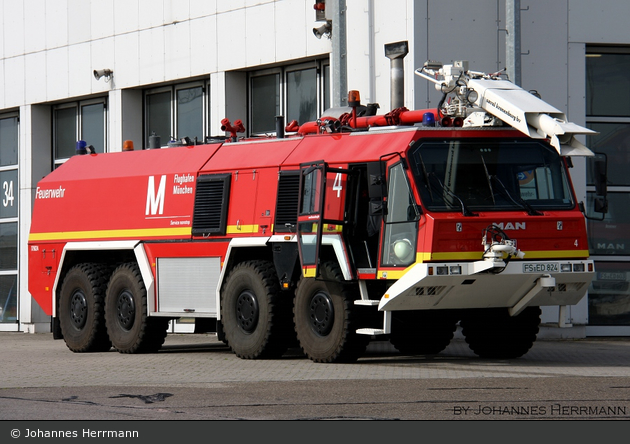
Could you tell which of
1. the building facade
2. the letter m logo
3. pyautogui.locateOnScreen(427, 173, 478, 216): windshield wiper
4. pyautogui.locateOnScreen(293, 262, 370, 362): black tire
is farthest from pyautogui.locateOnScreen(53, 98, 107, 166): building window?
pyautogui.locateOnScreen(427, 173, 478, 216): windshield wiper

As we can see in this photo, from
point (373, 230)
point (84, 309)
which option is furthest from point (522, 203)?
point (84, 309)

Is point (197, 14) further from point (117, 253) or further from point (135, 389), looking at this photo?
point (135, 389)

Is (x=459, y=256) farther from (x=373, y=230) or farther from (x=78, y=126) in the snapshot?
(x=78, y=126)

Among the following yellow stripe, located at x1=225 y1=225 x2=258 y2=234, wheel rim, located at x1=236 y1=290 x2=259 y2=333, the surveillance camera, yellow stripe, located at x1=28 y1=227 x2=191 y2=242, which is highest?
the surveillance camera

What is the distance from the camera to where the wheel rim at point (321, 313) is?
15367mm

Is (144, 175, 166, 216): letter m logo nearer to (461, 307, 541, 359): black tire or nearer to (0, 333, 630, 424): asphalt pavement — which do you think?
(0, 333, 630, 424): asphalt pavement

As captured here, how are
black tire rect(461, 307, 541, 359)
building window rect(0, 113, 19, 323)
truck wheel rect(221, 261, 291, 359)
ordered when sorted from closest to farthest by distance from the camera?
black tire rect(461, 307, 541, 359)
truck wheel rect(221, 261, 291, 359)
building window rect(0, 113, 19, 323)

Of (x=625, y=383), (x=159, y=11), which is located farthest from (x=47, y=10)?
(x=625, y=383)

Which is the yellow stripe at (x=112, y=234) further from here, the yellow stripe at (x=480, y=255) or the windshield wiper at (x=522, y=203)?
the windshield wiper at (x=522, y=203)

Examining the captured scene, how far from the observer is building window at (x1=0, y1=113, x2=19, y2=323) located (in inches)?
1155

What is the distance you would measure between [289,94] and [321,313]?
9274 mm

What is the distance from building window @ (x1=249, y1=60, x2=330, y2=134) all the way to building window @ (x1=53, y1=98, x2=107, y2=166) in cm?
Result: 435

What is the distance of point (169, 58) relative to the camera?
25594mm

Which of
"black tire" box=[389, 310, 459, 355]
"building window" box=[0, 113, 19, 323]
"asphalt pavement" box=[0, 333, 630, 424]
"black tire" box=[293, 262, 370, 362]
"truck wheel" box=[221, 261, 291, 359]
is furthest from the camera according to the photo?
"building window" box=[0, 113, 19, 323]
